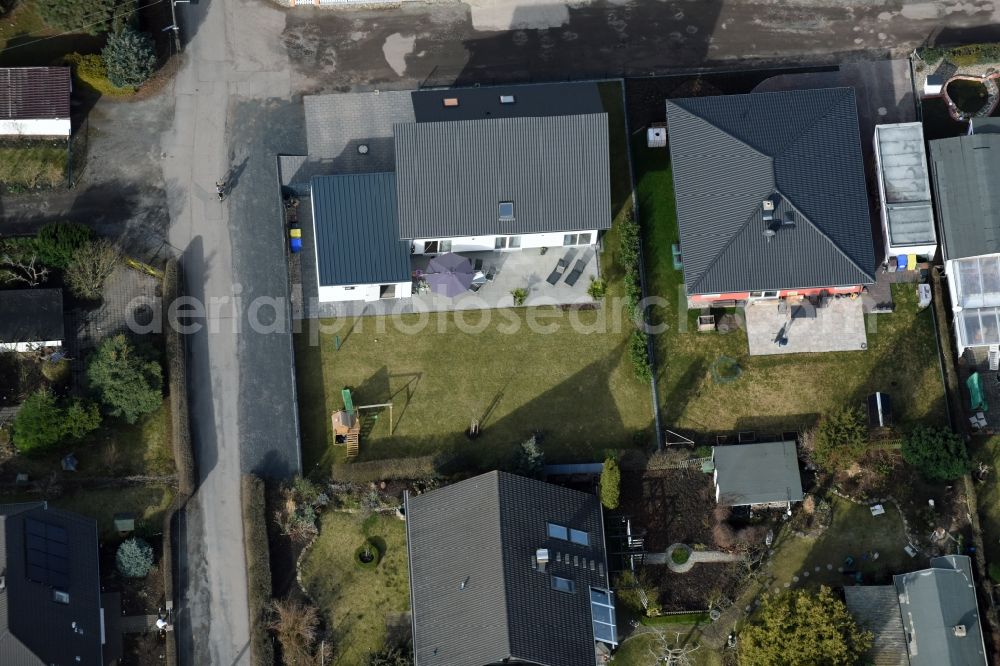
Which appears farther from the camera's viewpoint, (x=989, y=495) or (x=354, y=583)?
(x=989, y=495)

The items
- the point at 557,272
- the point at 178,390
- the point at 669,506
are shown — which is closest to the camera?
the point at 669,506

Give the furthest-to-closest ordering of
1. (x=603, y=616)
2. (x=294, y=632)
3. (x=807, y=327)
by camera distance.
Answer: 1. (x=807, y=327)
2. (x=294, y=632)
3. (x=603, y=616)

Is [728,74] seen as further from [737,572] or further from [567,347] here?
[737,572]

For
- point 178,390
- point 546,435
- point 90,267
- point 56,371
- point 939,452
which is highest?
point 90,267

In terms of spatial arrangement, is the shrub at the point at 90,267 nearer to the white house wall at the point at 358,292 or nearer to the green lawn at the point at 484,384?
the green lawn at the point at 484,384

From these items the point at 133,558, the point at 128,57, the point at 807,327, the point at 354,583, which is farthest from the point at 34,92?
the point at 807,327

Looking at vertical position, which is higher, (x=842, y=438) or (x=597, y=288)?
(x=597, y=288)

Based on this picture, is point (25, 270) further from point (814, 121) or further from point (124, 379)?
point (814, 121)
